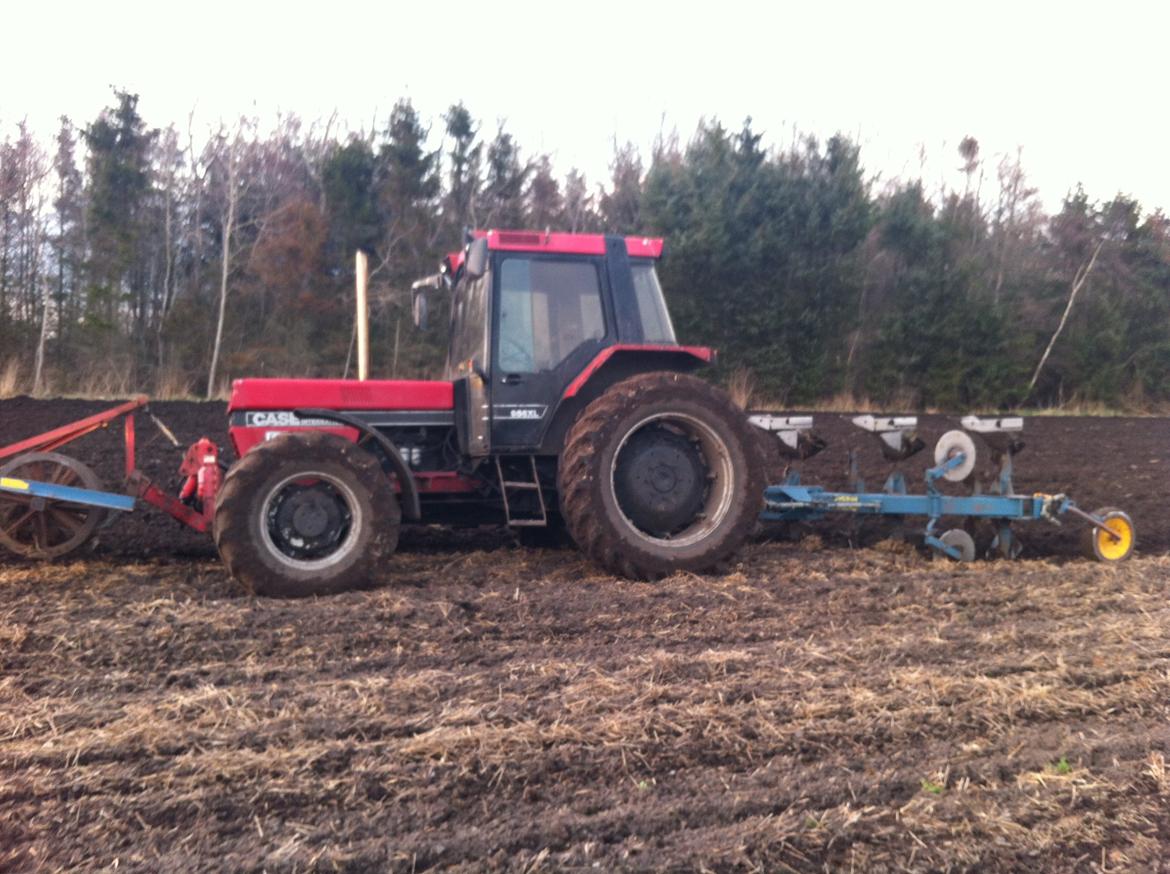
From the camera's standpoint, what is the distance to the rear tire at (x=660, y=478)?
5.98 m

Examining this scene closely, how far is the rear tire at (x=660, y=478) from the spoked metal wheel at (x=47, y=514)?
2.95m

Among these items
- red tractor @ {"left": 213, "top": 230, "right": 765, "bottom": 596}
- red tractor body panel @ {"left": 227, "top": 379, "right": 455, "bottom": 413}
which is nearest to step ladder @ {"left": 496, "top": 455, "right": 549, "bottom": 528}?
red tractor @ {"left": 213, "top": 230, "right": 765, "bottom": 596}

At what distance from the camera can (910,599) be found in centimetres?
565

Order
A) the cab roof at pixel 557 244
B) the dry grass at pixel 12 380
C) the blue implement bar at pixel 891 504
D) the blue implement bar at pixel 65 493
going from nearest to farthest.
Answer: the blue implement bar at pixel 65 493 < the cab roof at pixel 557 244 < the blue implement bar at pixel 891 504 < the dry grass at pixel 12 380

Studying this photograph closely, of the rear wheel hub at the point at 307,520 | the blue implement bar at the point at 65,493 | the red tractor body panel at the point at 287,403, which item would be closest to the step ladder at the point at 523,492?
the red tractor body panel at the point at 287,403

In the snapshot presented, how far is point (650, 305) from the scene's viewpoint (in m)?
6.58

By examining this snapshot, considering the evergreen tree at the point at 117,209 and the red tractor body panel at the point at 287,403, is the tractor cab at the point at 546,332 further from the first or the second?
the evergreen tree at the point at 117,209

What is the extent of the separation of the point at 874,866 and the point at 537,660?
1.93 metres

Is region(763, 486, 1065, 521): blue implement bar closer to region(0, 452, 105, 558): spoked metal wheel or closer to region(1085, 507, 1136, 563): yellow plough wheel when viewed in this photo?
region(1085, 507, 1136, 563): yellow plough wheel

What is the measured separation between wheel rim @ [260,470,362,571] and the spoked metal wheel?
1.44 m

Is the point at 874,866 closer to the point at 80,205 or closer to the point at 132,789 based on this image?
the point at 132,789

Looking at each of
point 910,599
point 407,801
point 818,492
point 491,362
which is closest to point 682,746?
point 407,801

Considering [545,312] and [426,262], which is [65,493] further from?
[426,262]

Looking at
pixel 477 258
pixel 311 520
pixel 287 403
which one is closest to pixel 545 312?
pixel 477 258
